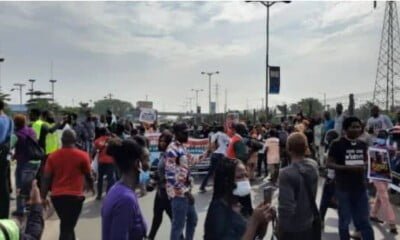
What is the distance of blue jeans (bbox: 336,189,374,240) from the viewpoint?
666 centimetres

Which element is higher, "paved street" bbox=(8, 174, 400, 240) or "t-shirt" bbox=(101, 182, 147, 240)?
"t-shirt" bbox=(101, 182, 147, 240)

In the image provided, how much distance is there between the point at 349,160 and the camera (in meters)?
6.77

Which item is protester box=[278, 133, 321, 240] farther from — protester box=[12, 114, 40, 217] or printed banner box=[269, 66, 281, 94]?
printed banner box=[269, 66, 281, 94]

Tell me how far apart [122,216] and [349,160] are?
159 inches

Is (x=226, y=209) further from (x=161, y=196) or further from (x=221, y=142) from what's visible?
(x=221, y=142)

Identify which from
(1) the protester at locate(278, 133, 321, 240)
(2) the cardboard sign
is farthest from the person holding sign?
(2) the cardboard sign

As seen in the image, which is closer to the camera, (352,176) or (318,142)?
(352,176)

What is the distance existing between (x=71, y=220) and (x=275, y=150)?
959cm

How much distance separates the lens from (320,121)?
1842 cm

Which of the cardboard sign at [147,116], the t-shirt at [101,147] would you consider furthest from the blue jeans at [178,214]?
the cardboard sign at [147,116]

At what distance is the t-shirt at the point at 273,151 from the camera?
50.2 feet

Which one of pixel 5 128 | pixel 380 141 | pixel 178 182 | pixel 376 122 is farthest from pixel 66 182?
pixel 376 122

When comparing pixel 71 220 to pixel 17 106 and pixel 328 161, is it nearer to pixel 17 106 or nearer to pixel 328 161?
pixel 328 161

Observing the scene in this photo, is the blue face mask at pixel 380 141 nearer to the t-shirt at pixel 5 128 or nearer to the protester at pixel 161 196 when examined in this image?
the protester at pixel 161 196
